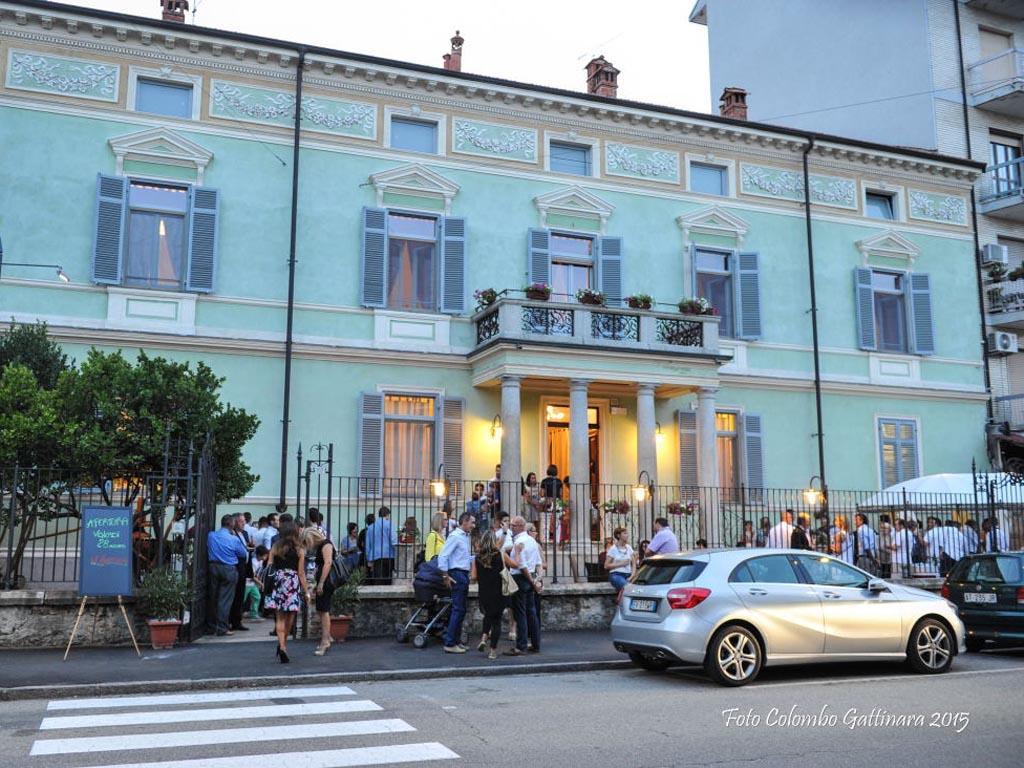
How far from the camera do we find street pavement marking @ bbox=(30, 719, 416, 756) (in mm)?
7172

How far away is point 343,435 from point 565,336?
Answer: 4999 millimetres

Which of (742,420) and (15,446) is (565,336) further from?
(15,446)

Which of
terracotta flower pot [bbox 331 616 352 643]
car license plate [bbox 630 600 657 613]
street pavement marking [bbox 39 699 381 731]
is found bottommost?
street pavement marking [bbox 39 699 381 731]

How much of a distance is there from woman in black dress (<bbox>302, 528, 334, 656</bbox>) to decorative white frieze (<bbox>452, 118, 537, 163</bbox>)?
12339mm

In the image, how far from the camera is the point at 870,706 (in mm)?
8867

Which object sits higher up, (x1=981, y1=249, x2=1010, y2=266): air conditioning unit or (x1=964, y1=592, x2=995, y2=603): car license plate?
(x1=981, y1=249, x2=1010, y2=266): air conditioning unit

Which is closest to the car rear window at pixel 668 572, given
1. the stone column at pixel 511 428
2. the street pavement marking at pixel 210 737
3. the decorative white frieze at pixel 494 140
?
the street pavement marking at pixel 210 737

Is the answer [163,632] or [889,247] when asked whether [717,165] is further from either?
[163,632]

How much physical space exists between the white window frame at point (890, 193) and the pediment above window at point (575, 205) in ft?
24.1

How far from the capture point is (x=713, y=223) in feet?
77.7

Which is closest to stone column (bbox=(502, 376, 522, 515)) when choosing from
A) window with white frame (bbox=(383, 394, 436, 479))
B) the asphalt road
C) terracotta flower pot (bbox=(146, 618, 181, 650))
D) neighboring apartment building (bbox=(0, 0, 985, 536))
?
neighboring apartment building (bbox=(0, 0, 985, 536))

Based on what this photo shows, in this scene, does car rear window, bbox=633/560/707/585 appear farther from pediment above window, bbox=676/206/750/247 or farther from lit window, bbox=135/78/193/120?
lit window, bbox=135/78/193/120

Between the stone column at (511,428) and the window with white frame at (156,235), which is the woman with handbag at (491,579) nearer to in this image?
the stone column at (511,428)

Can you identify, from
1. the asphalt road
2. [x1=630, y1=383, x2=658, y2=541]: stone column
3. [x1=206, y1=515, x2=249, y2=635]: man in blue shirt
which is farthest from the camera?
[x1=630, y1=383, x2=658, y2=541]: stone column
